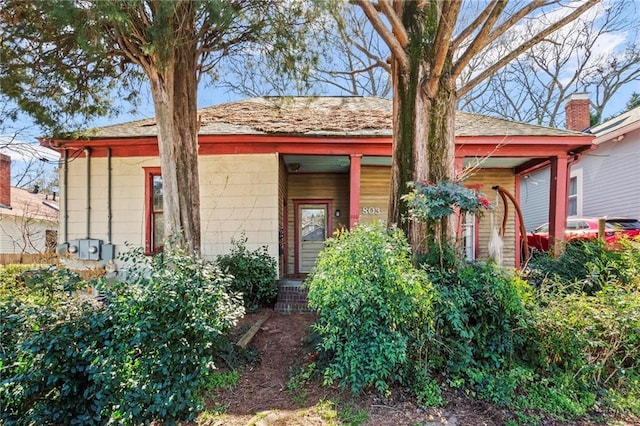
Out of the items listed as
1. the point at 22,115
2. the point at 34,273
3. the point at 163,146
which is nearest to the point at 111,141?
the point at 22,115

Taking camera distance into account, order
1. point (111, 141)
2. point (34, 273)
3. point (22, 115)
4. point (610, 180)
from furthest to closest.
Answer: point (610, 180)
point (111, 141)
point (22, 115)
point (34, 273)

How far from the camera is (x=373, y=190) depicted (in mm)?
9297

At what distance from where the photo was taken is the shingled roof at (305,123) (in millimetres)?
7188

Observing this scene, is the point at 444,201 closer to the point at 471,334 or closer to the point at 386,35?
the point at 471,334

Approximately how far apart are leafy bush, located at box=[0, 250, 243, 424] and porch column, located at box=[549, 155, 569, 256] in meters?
7.11

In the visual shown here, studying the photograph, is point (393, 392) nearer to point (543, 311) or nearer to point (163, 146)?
point (543, 311)

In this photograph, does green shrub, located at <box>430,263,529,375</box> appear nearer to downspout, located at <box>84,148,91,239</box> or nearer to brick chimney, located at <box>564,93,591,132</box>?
downspout, located at <box>84,148,91,239</box>

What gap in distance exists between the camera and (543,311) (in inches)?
142

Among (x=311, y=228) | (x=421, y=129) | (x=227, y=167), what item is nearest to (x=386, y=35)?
(x=421, y=129)

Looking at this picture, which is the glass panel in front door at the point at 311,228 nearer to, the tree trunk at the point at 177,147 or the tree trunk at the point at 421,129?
the tree trunk at the point at 177,147

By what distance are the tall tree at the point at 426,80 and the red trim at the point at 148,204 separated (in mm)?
5446

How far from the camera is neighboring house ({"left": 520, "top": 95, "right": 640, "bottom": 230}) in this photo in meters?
10.1

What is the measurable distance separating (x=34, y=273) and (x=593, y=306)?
229 inches

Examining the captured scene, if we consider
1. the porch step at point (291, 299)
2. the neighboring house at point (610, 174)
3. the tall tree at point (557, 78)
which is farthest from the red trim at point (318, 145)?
the tall tree at point (557, 78)
